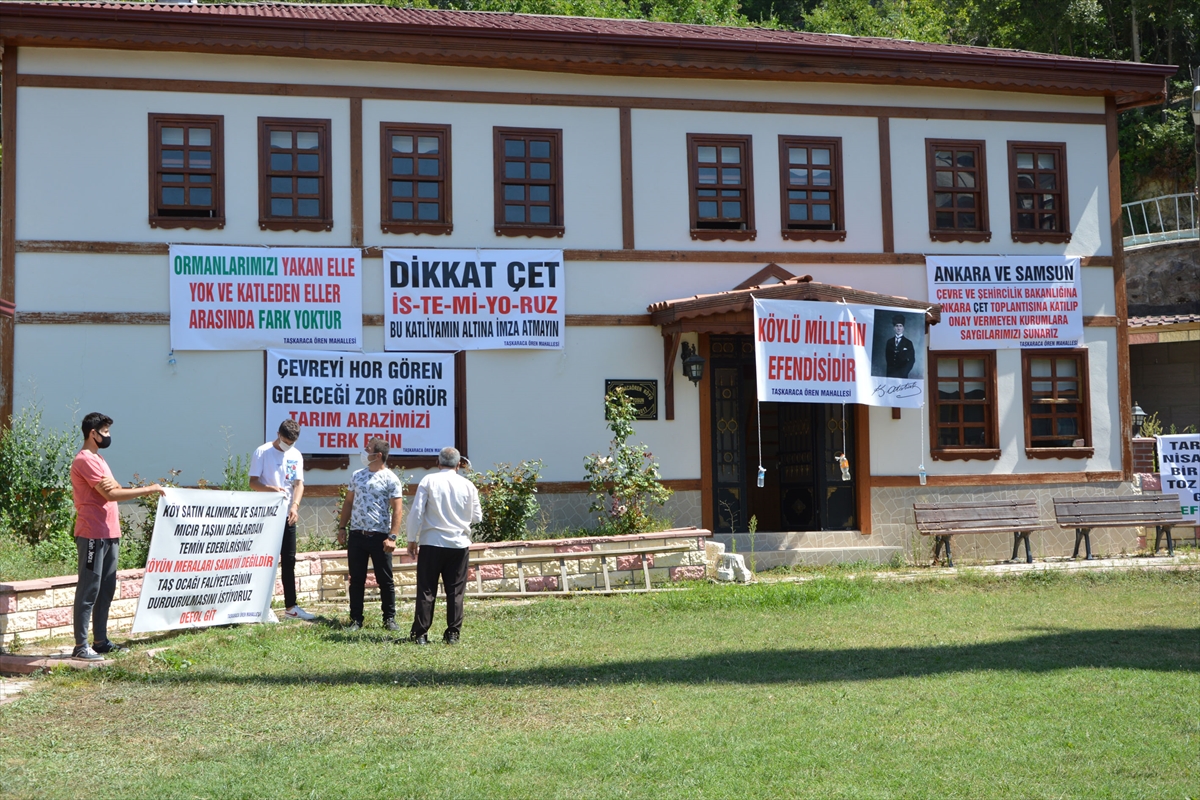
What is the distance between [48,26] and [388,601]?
9017 millimetres

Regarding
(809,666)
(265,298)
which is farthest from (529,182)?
(809,666)

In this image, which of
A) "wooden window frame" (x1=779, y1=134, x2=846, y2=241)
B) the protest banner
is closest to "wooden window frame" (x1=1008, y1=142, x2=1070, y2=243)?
"wooden window frame" (x1=779, y1=134, x2=846, y2=241)

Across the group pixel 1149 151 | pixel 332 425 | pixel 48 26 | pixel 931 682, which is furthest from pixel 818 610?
pixel 1149 151

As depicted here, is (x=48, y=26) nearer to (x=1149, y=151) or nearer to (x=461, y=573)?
(x=461, y=573)

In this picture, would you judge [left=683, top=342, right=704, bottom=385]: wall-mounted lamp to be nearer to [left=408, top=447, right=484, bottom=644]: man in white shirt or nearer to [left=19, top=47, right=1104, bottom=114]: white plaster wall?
[left=19, top=47, right=1104, bottom=114]: white plaster wall

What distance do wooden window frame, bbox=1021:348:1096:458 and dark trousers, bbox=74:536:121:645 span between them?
1319 cm

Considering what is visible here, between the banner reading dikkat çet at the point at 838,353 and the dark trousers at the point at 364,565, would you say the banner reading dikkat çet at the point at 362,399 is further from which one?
the dark trousers at the point at 364,565

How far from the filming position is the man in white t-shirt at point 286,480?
36.2 feet

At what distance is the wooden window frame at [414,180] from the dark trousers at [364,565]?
6471 mm

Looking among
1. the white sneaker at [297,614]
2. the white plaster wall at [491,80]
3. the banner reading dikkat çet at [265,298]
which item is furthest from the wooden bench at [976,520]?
the white sneaker at [297,614]

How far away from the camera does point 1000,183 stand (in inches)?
716

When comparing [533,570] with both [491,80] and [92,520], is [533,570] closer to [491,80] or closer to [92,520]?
[92,520]

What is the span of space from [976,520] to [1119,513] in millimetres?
2278

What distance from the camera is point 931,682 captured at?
28.3 feet
